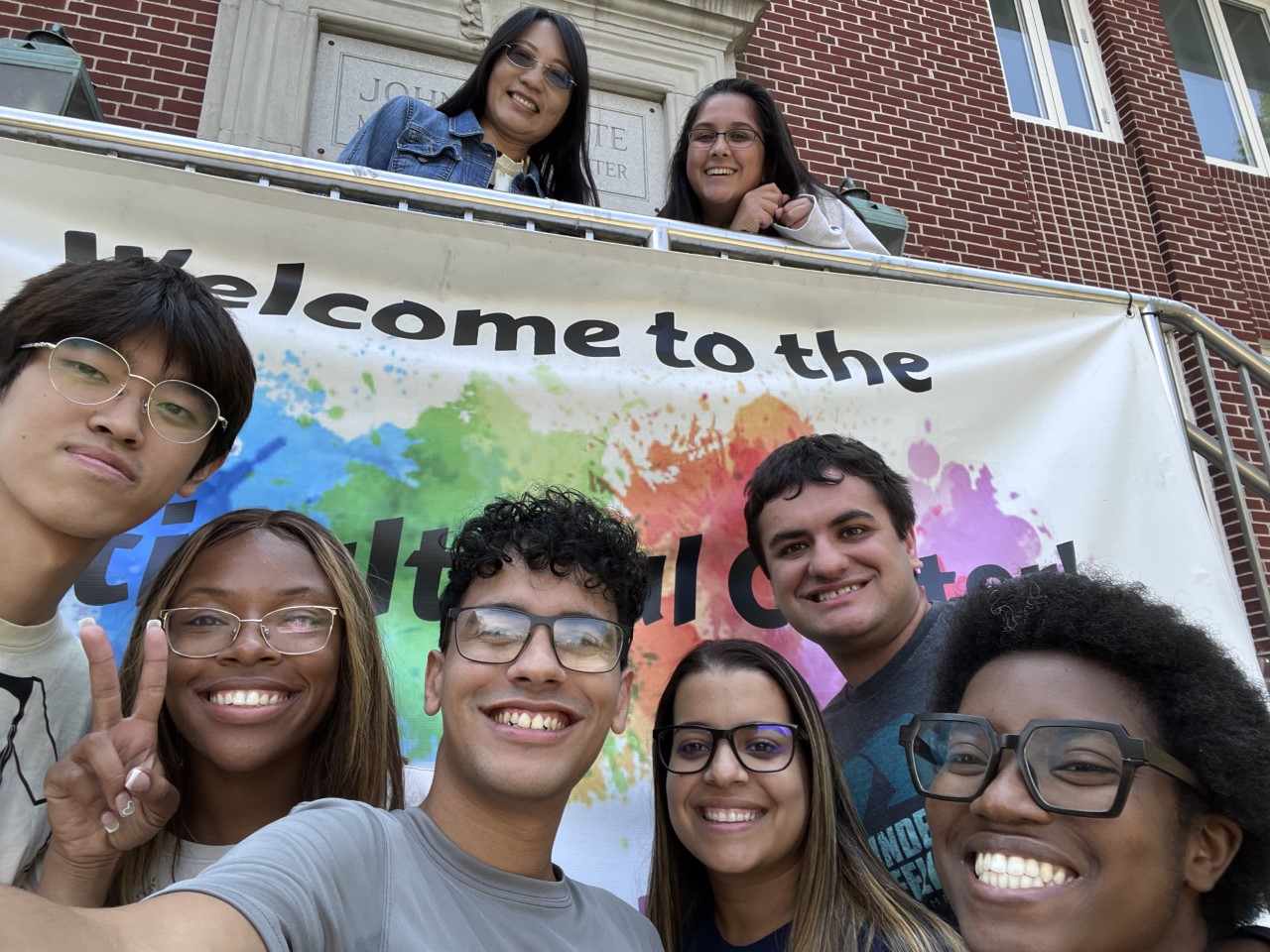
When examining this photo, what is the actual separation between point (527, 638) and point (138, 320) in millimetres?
958

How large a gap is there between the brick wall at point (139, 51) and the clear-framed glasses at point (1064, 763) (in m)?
4.60

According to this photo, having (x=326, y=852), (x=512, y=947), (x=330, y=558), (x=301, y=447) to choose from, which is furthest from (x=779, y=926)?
(x=301, y=447)

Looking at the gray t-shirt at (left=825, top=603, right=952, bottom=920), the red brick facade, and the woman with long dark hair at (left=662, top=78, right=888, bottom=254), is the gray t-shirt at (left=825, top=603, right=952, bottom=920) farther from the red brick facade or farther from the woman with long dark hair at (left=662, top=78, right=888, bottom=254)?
the red brick facade

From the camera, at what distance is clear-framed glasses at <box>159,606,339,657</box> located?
171cm

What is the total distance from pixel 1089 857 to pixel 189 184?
8.69 ft

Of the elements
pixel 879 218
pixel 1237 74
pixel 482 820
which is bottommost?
pixel 482 820

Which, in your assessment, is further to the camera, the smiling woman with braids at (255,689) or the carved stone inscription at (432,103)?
the carved stone inscription at (432,103)

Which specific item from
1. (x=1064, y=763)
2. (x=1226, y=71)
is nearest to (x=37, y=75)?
(x=1064, y=763)

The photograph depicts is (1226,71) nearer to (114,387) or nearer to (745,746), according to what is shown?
(745,746)

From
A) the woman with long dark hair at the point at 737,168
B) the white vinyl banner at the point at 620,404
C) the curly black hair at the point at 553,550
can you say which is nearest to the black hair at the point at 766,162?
the woman with long dark hair at the point at 737,168

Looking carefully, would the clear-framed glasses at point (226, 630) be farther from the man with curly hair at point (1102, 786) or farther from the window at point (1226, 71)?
the window at point (1226, 71)

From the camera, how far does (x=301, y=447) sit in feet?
7.88

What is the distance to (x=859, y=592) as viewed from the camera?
7.34 feet

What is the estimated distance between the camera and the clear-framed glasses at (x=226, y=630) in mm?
1707
